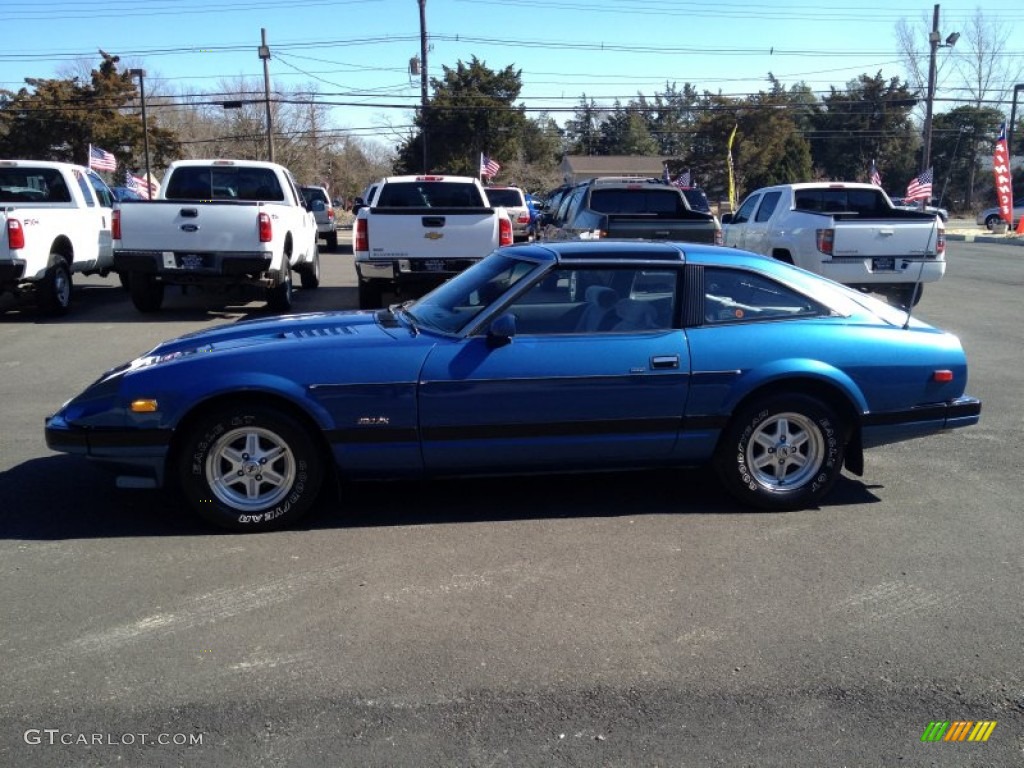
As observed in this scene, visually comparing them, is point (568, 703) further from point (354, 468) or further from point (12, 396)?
point (12, 396)

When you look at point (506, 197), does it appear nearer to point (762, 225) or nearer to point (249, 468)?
point (762, 225)

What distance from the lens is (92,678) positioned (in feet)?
11.0

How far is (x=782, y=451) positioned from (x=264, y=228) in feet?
27.6

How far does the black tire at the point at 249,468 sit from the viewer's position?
4.69m

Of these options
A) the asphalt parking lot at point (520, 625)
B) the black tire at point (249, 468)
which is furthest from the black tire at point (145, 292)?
the black tire at point (249, 468)

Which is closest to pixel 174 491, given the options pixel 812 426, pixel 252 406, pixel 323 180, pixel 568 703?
pixel 252 406

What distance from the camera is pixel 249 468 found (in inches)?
187

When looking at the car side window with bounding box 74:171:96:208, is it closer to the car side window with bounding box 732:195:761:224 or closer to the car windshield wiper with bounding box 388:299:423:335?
the car windshield wiper with bounding box 388:299:423:335

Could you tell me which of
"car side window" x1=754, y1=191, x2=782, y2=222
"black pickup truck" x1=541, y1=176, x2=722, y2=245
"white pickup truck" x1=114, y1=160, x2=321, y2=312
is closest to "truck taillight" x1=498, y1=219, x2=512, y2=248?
"black pickup truck" x1=541, y1=176, x2=722, y2=245

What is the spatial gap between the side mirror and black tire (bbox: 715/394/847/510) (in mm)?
1382

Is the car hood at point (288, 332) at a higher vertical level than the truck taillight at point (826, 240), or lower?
lower

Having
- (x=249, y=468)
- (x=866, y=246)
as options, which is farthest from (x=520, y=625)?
(x=866, y=246)

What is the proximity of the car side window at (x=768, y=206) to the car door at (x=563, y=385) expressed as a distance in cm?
968

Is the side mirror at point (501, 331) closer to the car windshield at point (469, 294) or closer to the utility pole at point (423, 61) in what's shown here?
the car windshield at point (469, 294)
